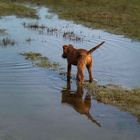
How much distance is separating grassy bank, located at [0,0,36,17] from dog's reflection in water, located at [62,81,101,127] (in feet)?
60.2

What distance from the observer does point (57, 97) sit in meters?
13.6

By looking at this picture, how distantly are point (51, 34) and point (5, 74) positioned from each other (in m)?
9.25

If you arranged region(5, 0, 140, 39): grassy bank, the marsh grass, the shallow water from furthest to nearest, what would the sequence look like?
region(5, 0, 140, 39): grassy bank → the marsh grass → the shallow water

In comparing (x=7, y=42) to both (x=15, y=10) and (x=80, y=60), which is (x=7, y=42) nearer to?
(x=80, y=60)

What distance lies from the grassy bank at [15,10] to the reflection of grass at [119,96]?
18.5 metres

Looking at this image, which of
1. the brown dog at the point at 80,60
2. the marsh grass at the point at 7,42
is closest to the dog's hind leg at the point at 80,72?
the brown dog at the point at 80,60

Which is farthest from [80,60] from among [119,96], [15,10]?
[15,10]

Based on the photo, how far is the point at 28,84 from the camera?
14664mm

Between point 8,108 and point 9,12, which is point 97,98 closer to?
point 8,108

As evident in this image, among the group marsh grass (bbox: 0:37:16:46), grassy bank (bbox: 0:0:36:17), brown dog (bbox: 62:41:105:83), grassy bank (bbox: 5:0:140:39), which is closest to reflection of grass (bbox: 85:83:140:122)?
brown dog (bbox: 62:41:105:83)

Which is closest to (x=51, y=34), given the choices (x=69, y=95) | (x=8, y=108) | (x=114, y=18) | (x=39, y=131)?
(x=114, y=18)

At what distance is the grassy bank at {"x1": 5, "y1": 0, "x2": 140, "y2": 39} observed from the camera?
28.2 meters

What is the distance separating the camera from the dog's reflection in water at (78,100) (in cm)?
1257

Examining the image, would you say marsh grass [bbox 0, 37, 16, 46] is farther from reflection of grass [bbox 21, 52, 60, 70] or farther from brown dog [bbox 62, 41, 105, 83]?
brown dog [bbox 62, 41, 105, 83]
